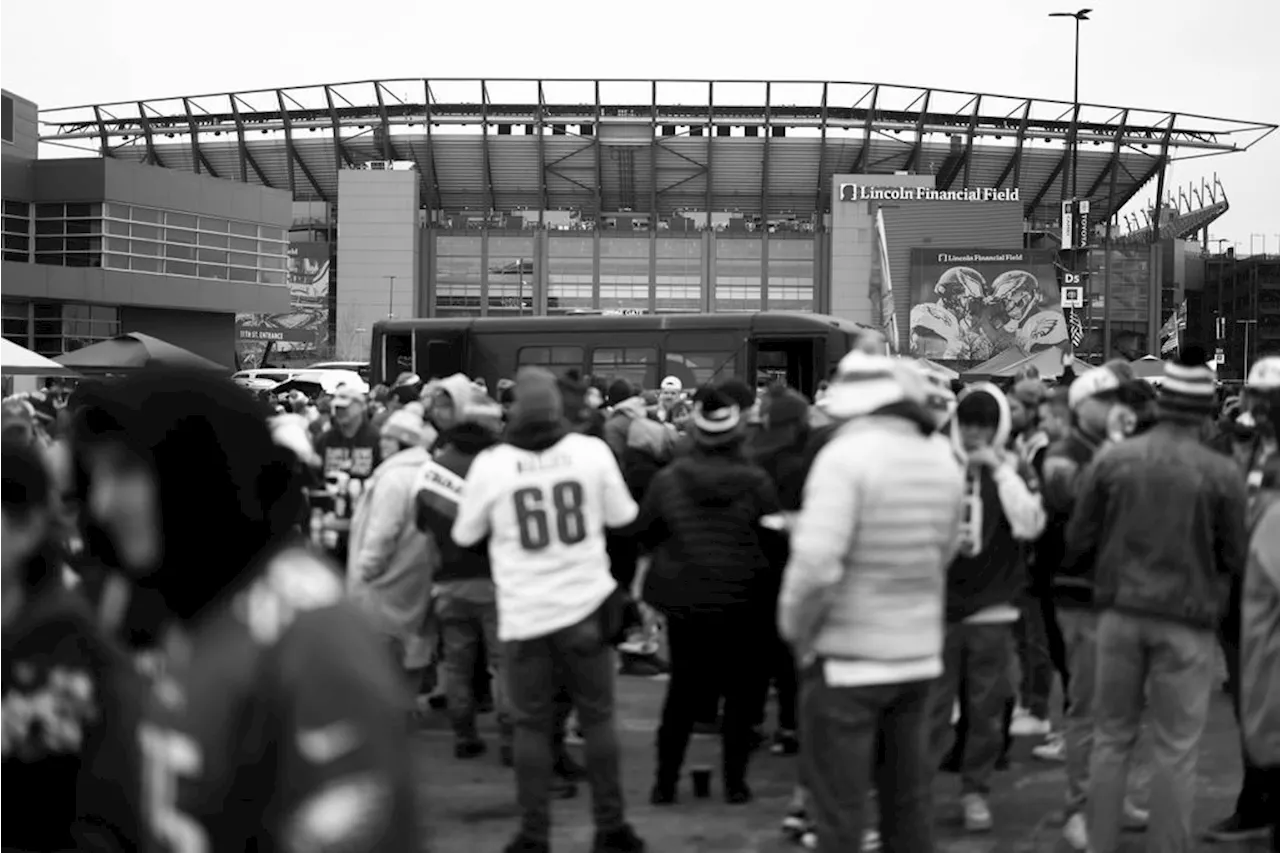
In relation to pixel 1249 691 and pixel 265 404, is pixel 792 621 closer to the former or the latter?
pixel 1249 691

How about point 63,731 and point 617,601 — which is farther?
point 617,601

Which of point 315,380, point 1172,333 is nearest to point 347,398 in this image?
point 315,380

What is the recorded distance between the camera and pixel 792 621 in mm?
4781

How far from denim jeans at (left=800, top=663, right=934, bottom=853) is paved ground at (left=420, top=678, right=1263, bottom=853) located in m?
1.72

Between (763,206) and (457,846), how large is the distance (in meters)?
80.2

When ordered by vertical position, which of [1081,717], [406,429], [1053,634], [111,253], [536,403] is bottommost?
[1081,717]

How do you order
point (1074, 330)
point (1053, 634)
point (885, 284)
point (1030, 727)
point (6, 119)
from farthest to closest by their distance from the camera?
1. point (885, 284)
2. point (1074, 330)
3. point (6, 119)
4. point (1030, 727)
5. point (1053, 634)

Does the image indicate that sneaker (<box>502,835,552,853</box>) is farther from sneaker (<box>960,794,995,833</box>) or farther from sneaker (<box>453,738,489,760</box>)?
sneaker (<box>453,738,489,760</box>)

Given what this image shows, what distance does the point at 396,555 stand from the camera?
852cm

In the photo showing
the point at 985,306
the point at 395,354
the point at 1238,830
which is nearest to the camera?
the point at 1238,830

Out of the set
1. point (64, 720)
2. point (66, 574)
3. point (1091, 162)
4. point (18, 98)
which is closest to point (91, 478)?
point (64, 720)

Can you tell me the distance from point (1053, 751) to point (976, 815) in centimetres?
170

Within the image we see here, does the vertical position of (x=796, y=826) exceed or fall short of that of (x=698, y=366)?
it falls short

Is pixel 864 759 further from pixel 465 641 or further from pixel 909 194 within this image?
pixel 909 194
